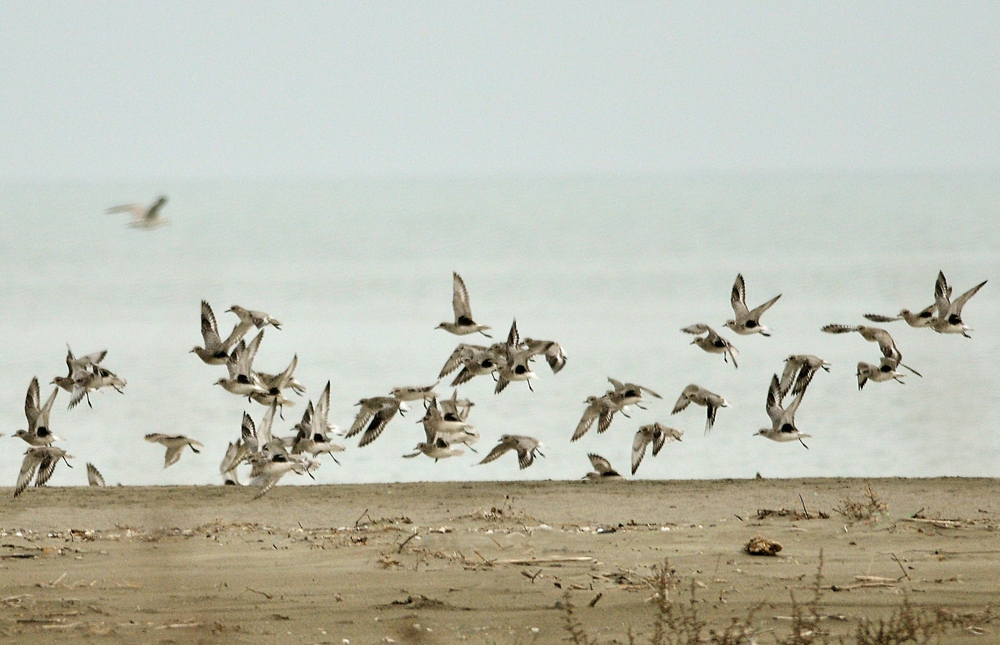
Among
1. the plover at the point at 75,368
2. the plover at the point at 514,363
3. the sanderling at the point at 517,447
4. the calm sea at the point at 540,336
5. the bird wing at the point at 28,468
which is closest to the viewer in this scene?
the bird wing at the point at 28,468

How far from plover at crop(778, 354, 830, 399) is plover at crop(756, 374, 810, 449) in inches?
2.7

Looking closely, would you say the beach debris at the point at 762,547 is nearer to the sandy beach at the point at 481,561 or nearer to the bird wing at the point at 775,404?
the sandy beach at the point at 481,561

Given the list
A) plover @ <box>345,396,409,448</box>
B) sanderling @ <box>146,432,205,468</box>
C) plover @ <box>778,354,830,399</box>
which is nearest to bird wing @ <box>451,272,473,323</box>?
plover @ <box>345,396,409,448</box>

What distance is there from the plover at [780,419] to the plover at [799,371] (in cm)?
7

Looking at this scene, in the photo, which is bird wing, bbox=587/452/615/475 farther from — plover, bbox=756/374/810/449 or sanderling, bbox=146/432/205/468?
sanderling, bbox=146/432/205/468

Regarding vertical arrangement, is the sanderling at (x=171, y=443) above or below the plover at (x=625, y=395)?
below

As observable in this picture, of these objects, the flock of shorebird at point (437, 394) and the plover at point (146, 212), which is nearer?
the plover at point (146, 212)

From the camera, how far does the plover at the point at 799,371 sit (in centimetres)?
1530

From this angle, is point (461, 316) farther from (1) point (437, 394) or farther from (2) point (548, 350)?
(2) point (548, 350)

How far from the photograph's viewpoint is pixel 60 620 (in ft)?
29.9

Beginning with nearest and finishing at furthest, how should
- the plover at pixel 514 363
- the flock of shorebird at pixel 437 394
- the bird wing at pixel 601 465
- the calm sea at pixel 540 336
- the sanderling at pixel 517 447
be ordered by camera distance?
the flock of shorebird at pixel 437 394 → the bird wing at pixel 601 465 → the plover at pixel 514 363 → the sanderling at pixel 517 447 → the calm sea at pixel 540 336

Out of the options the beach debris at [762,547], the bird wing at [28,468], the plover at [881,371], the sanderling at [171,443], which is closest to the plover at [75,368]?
the sanderling at [171,443]

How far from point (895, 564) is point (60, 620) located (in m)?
5.07

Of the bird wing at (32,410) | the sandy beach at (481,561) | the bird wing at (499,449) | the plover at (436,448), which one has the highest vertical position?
the bird wing at (32,410)
